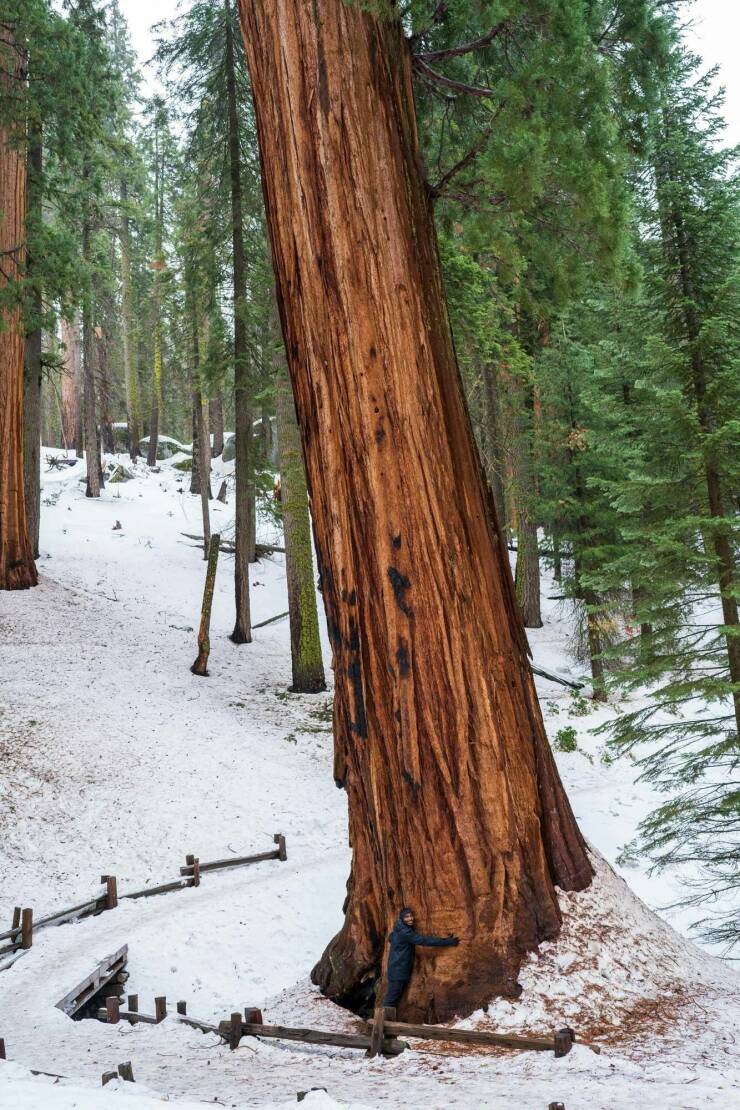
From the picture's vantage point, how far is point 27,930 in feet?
24.9

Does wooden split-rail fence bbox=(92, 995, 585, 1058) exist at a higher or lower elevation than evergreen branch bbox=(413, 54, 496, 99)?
lower

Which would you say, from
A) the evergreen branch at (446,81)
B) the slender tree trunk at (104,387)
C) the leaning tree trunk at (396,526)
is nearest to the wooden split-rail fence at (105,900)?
the leaning tree trunk at (396,526)

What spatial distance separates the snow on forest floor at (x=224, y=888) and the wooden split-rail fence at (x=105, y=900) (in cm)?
12

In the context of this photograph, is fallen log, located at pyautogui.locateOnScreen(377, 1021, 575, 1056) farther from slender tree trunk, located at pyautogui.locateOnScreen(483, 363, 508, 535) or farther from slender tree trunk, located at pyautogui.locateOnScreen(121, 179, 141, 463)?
slender tree trunk, located at pyautogui.locateOnScreen(121, 179, 141, 463)

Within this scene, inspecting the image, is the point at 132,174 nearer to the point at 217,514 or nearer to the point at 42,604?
the point at 217,514

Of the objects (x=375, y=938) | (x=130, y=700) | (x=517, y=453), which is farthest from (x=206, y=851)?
(x=517, y=453)

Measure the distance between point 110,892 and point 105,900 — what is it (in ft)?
0.29

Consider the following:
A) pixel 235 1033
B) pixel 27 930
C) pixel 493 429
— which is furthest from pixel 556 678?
pixel 235 1033

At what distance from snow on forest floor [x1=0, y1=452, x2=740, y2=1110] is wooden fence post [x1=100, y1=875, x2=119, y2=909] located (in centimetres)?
10

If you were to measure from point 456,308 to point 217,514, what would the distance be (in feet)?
61.2

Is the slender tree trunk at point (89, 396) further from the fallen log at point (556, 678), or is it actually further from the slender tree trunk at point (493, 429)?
the fallen log at point (556, 678)

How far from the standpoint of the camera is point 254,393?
53.6ft

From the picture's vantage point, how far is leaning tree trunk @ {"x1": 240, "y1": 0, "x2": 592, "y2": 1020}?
478 cm

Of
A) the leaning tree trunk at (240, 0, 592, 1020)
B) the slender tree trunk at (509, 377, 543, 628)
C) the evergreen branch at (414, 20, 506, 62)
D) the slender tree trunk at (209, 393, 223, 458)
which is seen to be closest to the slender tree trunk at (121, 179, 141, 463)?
the slender tree trunk at (209, 393, 223, 458)
